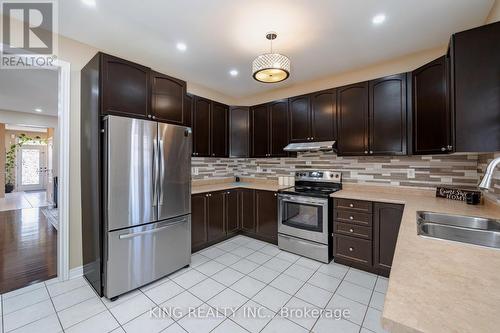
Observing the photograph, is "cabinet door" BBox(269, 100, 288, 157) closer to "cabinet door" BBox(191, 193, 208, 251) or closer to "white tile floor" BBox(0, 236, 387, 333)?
"cabinet door" BBox(191, 193, 208, 251)

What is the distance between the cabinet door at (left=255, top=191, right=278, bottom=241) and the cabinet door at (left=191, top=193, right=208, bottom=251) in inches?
35.2

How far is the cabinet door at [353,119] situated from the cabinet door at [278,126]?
0.89 metres

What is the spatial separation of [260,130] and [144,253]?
2.69m

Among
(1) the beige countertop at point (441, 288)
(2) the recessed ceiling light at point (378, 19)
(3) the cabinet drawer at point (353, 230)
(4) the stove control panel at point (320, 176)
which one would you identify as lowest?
(3) the cabinet drawer at point (353, 230)

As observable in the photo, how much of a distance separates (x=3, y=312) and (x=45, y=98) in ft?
15.6

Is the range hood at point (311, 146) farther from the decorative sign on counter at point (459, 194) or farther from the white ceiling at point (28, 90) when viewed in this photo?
the white ceiling at point (28, 90)

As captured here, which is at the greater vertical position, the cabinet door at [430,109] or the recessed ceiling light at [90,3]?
the recessed ceiling light at [90,3]

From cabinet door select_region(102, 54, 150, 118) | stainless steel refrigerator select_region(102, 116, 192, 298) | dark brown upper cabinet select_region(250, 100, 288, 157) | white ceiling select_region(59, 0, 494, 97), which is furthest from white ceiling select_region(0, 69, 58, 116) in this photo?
dark brown upper cabinet select_region(250, 100, 288, 157)

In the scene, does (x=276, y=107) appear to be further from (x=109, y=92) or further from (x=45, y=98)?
(x=45, y=98)

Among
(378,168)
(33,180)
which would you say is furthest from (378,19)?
(33,180)

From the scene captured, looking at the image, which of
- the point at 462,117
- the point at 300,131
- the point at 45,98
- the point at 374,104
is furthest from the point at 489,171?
the point at 45,98

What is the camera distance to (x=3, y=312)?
191cm

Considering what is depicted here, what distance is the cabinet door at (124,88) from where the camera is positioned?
2.11 metres

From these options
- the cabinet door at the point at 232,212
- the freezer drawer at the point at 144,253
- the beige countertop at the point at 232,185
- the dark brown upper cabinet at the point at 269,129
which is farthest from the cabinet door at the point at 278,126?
the freezer drawer at the point at 144,253
